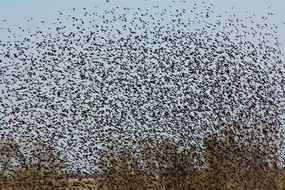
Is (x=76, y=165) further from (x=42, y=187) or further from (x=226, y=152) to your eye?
(x=226, y=152)

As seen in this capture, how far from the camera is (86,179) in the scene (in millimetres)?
12969

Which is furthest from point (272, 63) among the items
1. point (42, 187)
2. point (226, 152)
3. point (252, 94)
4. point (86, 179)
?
point (42, 187)

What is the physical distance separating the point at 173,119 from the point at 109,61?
5.71ft

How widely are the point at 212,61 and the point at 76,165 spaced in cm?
320

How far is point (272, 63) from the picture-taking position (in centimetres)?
1217

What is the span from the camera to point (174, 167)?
12.4 metres

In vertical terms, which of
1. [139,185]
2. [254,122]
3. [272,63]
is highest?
[272,63]

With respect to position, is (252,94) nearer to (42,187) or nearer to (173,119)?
(173,119)

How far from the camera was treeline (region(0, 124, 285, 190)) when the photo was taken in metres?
12.0

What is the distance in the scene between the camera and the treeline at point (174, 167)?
12.0 metres

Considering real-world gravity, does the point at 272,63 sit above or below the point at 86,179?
above

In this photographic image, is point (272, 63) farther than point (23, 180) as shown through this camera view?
No

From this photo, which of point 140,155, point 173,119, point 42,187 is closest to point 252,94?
point 173,119

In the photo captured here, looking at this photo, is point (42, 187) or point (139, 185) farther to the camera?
point (42, 187)
